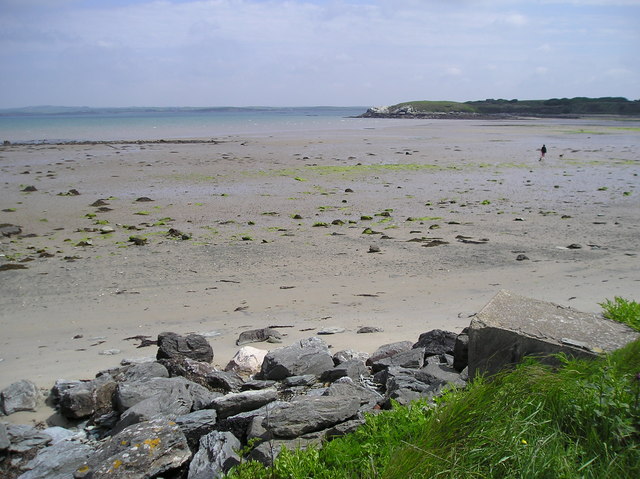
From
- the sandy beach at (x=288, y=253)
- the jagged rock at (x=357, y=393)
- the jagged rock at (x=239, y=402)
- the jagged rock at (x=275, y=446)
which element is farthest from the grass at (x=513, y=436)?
the sandy beach at (x=288, y=253)

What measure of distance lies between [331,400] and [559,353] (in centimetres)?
167

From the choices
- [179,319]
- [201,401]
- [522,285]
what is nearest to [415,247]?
[522,285]

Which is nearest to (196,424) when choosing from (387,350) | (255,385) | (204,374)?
(255,385)

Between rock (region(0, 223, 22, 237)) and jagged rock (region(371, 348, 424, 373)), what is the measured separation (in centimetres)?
1062

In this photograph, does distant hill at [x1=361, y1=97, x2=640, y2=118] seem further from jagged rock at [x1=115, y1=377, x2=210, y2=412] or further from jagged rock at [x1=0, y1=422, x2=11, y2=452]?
jagged rock at [x1=0, y1=422, x2=11, y2=452]

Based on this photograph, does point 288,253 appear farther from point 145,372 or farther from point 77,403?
point 77,403

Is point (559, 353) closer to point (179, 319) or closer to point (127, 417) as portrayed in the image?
point (127, 417)

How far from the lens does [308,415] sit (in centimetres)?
424

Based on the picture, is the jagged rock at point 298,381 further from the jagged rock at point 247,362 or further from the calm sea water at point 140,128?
the calm sea water at point 140,128

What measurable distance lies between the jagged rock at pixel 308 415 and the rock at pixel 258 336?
270 centimetres

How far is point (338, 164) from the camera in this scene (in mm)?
26531

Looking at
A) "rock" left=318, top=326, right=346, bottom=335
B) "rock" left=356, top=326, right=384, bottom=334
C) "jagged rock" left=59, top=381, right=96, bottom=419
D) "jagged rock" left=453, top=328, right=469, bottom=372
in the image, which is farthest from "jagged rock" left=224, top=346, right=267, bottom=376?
"jagged rock" left=453, top=328, right=469, bottom=372

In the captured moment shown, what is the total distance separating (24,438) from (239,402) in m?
1.80

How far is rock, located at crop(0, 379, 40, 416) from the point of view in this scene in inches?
213
